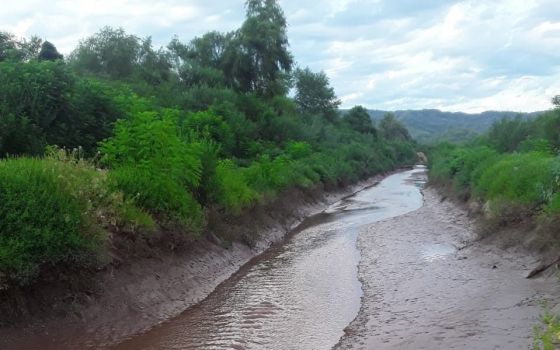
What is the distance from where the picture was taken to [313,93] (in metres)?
82.1

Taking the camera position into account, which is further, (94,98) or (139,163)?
(94,98)

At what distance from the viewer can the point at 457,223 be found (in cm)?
2328

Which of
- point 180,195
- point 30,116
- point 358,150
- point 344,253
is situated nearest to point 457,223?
point 344,253

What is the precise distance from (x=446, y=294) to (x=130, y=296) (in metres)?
6.86

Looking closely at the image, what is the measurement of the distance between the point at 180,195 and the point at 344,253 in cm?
677

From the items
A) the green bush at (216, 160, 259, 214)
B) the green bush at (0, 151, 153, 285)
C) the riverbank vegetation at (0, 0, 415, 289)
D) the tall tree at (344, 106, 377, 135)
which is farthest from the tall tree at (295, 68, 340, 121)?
the green bush at (0, 151, 153, 285)

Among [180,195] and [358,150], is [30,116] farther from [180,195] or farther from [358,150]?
[358,150]

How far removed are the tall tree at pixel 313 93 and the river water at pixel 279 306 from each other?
62.8 metres

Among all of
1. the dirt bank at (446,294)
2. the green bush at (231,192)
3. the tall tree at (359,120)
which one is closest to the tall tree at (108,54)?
the green bush at (231,192)

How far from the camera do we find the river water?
9.93m

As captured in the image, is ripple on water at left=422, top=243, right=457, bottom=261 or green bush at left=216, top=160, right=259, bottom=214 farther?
green bush at left=216, top=160, right=259, bottom=214

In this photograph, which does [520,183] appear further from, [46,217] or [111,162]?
[46,217]

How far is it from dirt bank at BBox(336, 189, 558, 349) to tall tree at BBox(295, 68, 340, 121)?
63.1 meters

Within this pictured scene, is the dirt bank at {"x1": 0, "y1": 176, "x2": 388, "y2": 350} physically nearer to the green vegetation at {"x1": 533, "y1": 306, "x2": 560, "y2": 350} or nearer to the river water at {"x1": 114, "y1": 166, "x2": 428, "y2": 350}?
the river water at {"x1": 114, "y1": 166, "x2": 428, "y2": 350}
